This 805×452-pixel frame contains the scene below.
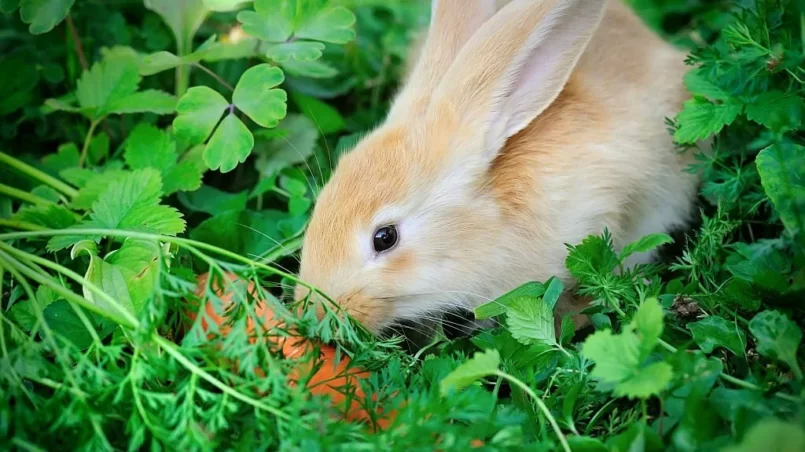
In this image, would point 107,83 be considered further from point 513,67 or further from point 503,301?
point 503,301

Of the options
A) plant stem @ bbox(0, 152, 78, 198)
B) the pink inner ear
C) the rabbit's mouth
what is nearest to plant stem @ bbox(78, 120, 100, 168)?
plant stem @ bbox(0, 152, 78, 198)

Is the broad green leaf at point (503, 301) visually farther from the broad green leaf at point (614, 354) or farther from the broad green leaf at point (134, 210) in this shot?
the broad green leaf at point (134, 210)

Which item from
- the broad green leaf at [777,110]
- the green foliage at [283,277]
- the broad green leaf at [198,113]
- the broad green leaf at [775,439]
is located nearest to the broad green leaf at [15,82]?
the green foliage at [283,277]

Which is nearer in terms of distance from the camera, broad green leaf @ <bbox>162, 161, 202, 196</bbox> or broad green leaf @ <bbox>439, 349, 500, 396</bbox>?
broad green leaf @ <bbox>439, 349, 500, 396</bbox>

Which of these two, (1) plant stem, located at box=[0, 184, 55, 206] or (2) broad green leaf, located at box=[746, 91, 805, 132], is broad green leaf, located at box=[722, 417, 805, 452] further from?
(1) plant stem, located at box=[0, 184, 55, 206]

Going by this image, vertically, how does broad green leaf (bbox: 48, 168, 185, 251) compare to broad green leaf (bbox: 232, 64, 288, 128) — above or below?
below

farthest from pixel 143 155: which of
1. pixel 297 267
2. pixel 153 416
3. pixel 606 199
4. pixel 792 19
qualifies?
pixel 792 19

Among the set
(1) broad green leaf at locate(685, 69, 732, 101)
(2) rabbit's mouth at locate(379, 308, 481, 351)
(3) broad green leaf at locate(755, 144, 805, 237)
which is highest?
(1) broad green leaf at locate(685, 69, 732, 101)

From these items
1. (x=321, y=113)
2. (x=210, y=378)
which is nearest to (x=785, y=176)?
(x=210, y=378)
